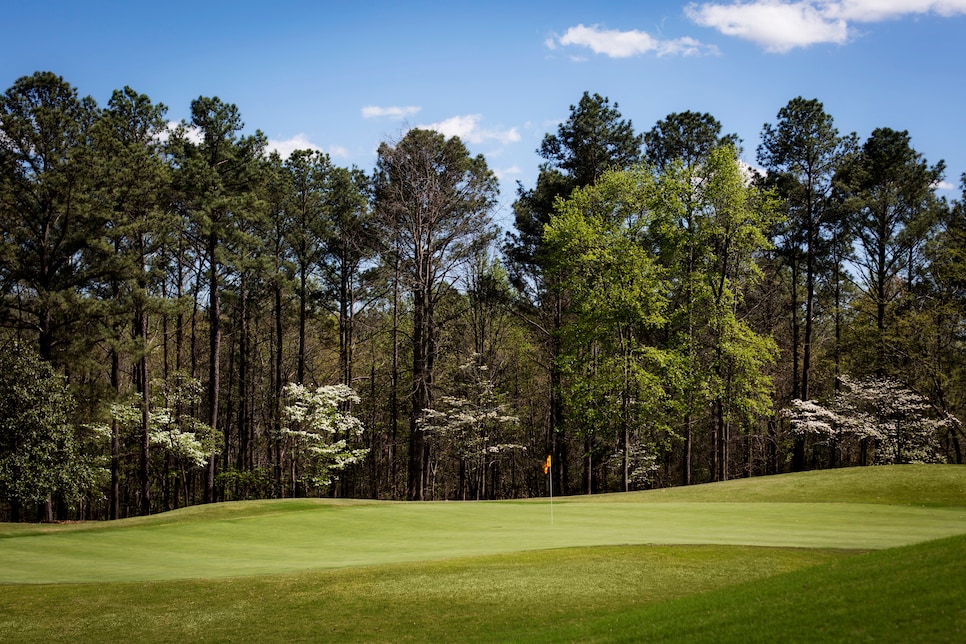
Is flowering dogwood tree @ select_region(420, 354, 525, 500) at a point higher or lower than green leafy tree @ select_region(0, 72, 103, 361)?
Answer: lower

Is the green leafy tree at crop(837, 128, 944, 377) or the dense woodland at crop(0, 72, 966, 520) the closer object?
the dense woodland at crop(0, 72, 966, 520)

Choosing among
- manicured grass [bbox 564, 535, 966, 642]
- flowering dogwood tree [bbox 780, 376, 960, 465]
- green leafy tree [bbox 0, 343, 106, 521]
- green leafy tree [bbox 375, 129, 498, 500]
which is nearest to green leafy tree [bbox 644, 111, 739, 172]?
green leafy tree [bbox 375, 129, 498, 500]

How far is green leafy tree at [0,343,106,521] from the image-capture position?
26.1 meters

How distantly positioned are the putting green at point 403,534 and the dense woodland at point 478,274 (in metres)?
9.98

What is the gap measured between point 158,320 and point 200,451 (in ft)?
33.1

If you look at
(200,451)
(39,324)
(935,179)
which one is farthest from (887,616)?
(935,179)

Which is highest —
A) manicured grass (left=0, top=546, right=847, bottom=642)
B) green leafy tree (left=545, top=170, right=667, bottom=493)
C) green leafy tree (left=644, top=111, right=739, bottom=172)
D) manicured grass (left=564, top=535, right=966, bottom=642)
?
green leafy tree (left=644, top=111, right=739, bottom=172)

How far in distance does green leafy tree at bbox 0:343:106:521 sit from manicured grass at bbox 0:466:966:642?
4064 millimetres

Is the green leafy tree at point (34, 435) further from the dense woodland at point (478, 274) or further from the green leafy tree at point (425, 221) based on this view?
the green leafy tree at point (425, 221)

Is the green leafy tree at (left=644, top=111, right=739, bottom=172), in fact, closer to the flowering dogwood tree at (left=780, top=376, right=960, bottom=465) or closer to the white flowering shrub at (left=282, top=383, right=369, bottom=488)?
the flowering dogwood tree at (left=780, top=376, right=960, bottom=465)

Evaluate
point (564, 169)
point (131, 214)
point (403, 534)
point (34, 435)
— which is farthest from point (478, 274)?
→ point (403, 534)

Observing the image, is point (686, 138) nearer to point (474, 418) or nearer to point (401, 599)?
point (474, 418)

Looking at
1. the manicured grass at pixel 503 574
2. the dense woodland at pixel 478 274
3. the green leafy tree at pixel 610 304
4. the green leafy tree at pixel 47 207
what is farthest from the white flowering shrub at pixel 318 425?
the manicured grass at pixel 503 574

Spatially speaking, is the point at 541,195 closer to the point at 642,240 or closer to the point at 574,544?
the point at 642,240
